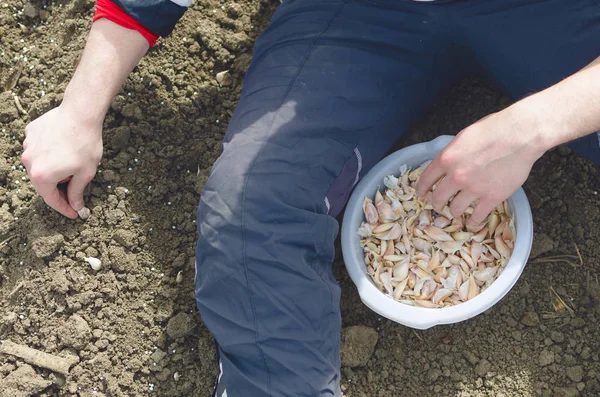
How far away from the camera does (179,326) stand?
149 centimetres

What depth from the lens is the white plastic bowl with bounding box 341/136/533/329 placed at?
1.35 metres

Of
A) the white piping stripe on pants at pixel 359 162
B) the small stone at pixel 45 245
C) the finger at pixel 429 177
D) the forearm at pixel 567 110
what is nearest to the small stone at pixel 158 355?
the small stone at pixel 45 245

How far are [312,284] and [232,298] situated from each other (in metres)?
0.16

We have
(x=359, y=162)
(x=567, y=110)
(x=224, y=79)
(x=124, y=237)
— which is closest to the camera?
(x=567, y=110)

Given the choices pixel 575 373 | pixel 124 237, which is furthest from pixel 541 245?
pixel 124 237

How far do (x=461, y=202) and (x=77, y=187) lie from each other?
77cm

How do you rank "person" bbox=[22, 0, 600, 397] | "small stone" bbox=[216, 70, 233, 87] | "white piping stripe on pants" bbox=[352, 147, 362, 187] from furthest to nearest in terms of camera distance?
"small stone" bbox=[216, 70, 233, 87], "white piping stripe on pants" bbox=[352, 147, 362, 187], "person" bbox=[22, 0, 600, 397]

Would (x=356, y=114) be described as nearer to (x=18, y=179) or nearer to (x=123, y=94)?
(x=123, y=94)

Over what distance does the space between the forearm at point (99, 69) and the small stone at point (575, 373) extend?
1.14m

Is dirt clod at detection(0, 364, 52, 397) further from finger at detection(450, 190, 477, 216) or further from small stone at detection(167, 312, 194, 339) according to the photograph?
finger at detection(450, 190, 477, 216)

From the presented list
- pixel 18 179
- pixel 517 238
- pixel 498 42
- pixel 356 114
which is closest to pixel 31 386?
pixel 18 179

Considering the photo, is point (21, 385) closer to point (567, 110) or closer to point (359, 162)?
point (359, 162)

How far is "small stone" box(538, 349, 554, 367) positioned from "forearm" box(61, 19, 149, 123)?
1.08 metres

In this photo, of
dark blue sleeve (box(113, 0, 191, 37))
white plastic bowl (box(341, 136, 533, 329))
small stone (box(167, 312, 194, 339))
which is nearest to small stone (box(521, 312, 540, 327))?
white plastic bowl (box(341, 136, 533, 329))
